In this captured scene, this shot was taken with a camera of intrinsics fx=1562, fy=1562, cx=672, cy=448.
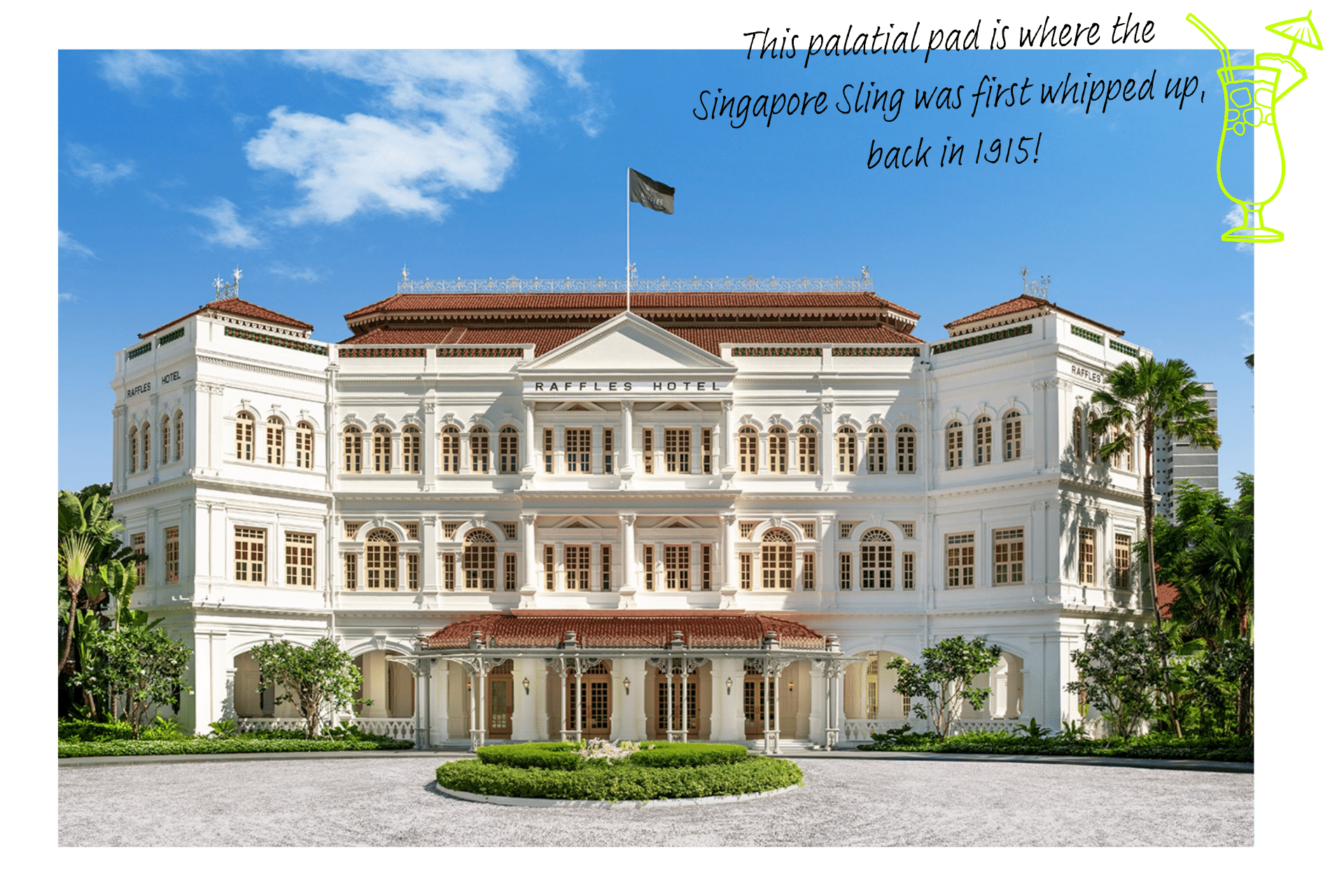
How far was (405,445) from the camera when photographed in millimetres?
49969

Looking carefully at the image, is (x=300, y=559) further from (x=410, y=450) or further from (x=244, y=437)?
(x=410, y=450)

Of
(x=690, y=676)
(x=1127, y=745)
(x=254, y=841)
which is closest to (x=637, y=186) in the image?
(x=690, y=676)

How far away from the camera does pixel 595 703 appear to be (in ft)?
154

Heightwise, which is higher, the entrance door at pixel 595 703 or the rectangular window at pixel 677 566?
the rectangular window at pixel 677 566

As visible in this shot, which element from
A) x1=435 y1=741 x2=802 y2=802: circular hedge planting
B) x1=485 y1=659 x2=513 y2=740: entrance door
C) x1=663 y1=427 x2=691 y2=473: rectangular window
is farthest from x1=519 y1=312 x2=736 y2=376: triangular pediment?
x1=435 y1=741 x2=802 y2=802: circular hedge planting

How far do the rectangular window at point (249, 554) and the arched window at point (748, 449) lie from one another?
14984 mm

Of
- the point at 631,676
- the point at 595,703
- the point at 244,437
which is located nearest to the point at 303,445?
the point at 244,437

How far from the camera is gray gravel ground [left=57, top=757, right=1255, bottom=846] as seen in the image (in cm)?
2428

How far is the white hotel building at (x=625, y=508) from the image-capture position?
46.1m

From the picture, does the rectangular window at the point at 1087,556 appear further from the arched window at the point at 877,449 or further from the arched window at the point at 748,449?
the arched window at the point at 748,449

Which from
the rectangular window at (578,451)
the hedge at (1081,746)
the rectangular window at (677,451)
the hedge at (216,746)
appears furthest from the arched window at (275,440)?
the hedge at (1081,746)

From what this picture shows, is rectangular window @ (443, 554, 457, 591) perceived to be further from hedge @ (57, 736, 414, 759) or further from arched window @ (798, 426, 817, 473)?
arched window @ (798, 426, 817, 473)

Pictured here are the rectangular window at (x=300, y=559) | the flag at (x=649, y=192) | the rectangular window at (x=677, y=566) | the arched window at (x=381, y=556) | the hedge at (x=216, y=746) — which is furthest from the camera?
the arched window at (x=381, y=556)
